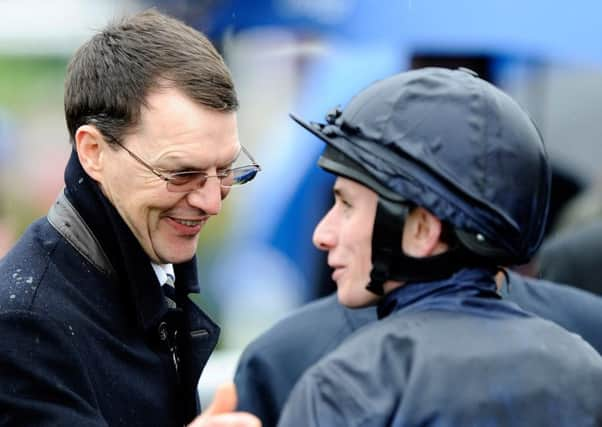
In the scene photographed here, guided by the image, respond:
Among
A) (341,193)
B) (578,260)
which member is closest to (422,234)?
(341,193)

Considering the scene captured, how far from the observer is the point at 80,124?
2812 millimetres

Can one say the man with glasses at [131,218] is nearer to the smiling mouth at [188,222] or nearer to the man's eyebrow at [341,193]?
the smiling mouth at [188,222]

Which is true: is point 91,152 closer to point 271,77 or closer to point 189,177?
point 189,177

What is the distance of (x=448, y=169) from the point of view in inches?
89.7

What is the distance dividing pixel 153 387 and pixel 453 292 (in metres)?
0.87

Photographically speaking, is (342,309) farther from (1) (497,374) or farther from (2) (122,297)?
(1) (497,374)

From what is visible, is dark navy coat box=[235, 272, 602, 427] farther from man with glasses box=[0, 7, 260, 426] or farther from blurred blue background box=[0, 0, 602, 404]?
blurred blue background box=[0, 0, 602, 404]

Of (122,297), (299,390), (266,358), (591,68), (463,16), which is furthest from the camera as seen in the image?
(591,68)

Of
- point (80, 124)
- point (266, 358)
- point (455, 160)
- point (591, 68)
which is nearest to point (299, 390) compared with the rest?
point (455, 160)

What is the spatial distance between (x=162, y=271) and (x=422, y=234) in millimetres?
905

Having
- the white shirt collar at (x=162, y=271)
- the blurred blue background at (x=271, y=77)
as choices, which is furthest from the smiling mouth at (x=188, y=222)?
the blurred blue background at (x=271, y=77)

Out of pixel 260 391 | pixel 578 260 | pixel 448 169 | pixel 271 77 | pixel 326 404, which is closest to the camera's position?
pixel 326 404

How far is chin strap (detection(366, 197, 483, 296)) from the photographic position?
2.30 meters

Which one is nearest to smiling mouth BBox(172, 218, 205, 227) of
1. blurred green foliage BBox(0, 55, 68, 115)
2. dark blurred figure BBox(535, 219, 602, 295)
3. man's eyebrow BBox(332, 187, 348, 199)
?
man's eyebrow BBox(332, 187, 348, 199)
